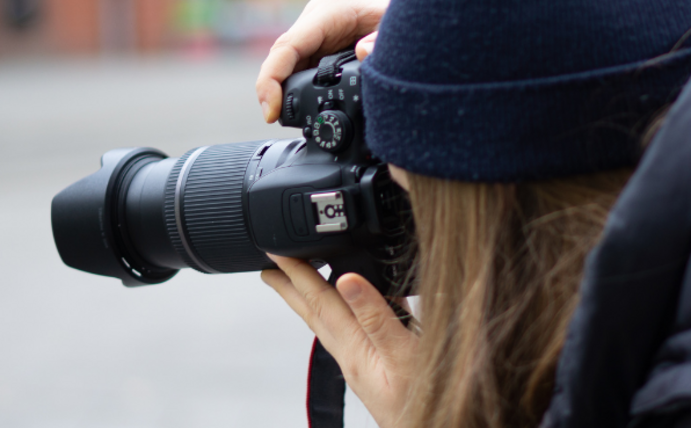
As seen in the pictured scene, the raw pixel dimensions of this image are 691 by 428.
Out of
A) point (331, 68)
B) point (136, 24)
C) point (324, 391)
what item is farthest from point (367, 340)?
point (136, 24)

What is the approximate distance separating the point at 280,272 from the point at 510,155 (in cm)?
36

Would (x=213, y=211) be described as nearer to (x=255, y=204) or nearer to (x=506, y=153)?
(x=255, y=204)

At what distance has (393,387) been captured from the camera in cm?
57

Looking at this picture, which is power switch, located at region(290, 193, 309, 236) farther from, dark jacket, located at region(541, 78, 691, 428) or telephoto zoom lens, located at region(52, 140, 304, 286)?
A: dark jacket, located at region(541, 78, 691, 428)

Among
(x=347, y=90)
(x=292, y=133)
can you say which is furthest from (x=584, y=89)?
(x=292, y=133)

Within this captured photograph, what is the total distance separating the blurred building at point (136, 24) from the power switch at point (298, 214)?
651 cm

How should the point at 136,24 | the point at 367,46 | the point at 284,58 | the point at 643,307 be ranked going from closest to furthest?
the point at 643,307 → the point at 367,46 → the point at 284,58 → the point at 136,24

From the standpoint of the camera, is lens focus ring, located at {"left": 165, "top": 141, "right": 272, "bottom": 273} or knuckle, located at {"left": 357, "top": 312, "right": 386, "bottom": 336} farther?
lens focus ring, located at {"left": 165, "top": 141, "right": 272, "bottom": 273}

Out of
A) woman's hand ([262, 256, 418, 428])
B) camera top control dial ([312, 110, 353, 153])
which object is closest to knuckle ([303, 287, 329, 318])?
woman's hand ([262, 256, 418, 428])

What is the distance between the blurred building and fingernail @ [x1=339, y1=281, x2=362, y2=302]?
259 inches

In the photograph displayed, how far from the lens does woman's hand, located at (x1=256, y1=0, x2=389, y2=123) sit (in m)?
0.68

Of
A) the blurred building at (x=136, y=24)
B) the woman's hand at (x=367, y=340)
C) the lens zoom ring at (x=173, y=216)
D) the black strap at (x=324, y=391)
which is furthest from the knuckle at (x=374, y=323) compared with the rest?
the blurred building at (x=136, y=24)

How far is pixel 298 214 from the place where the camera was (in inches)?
24.3

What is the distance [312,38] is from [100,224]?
31 centimetres
